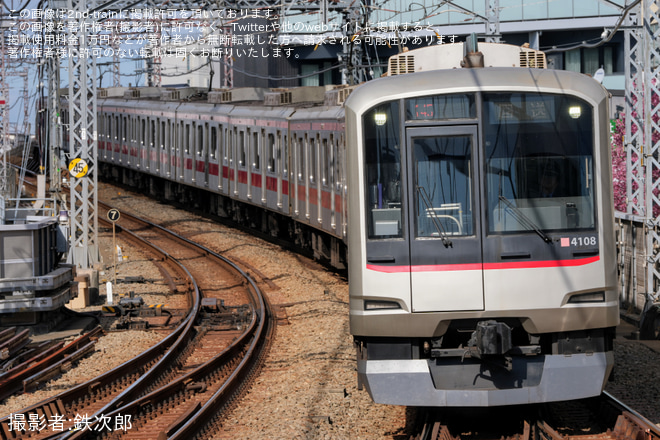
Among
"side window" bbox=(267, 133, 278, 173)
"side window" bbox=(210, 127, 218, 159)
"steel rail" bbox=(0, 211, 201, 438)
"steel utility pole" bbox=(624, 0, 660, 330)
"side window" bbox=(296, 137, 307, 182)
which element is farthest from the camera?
"side window" bbox=(210, 127, 218, 159)

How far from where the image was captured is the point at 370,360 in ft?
22.8

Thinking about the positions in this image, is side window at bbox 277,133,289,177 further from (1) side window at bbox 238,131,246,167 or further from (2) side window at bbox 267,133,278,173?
(1) side window at bbox 238,131,246,167

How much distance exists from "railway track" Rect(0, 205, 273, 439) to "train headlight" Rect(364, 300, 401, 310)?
1.77m

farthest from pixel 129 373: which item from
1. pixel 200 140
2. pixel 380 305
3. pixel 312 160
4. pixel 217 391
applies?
pixel 200 140

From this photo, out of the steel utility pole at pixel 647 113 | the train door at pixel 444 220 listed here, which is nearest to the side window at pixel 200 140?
the steel utility pole at pixel 647 113

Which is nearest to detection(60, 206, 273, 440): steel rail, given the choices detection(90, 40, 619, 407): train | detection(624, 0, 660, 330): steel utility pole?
detection(90, 40, 619, 407): train

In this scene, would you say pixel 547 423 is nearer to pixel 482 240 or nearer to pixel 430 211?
pixel 482 240

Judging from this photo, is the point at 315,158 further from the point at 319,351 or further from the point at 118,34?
the point at 118,34

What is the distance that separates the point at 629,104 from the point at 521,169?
6.62 metres

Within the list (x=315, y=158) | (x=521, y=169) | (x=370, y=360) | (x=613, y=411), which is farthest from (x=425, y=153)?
(x=315, y=158)

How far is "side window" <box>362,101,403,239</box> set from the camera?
22.9 ft

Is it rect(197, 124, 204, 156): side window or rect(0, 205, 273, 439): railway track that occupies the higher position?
rect(197, 124, 204, 156): side window

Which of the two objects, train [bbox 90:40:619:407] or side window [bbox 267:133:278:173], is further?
side window [bbox 267:133:278:173]

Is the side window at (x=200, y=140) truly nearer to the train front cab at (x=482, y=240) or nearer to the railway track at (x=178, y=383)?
the railway track at (x=178, y=383)
